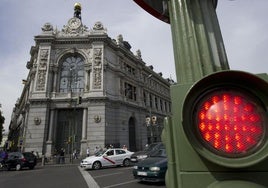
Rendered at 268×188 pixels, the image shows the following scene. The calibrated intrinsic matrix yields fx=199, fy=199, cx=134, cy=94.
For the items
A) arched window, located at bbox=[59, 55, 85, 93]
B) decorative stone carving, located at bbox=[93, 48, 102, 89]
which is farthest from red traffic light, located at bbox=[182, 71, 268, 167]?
arched window, located at bbox=[59, 55, 85, 93]

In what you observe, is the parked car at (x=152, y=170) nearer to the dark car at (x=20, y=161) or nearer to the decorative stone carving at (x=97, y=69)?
the dark car at (x=20, y=161)

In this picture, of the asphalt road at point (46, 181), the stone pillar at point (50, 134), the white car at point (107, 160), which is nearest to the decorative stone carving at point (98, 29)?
the stone pillar at point (50, 134)

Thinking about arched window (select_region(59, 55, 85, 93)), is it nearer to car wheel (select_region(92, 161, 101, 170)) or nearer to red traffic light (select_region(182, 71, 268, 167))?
car wheel (select_region(92, 161, 101, 170))

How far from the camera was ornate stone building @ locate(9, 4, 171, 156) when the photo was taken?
82.4ft

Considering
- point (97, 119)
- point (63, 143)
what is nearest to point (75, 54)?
point (97, 119)

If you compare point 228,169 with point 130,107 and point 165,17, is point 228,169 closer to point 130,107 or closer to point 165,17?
point 165,17

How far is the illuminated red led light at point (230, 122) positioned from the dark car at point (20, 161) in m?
20.2

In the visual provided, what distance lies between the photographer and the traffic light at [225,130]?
873 mm

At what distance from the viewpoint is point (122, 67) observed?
32.2 m

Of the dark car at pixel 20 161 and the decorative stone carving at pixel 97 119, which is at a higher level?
the decorative stone carving at pixel 97 119

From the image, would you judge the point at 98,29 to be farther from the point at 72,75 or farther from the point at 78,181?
the point at 78,181

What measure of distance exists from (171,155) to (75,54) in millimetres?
29490

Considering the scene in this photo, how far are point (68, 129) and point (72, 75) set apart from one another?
298 inches

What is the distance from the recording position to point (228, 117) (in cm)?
93
